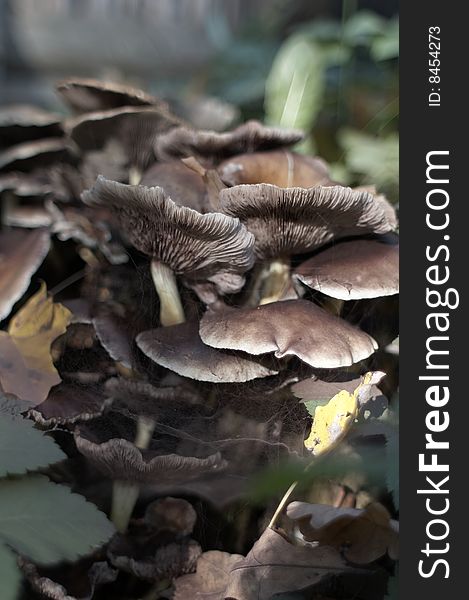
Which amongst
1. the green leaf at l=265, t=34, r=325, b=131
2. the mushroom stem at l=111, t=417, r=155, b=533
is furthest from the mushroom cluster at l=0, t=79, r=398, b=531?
the green leaf at l=265, t=34, r=325, b=131

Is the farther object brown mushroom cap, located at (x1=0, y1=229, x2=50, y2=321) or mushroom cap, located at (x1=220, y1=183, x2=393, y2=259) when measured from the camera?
brown mushroom cap, located at (x1=0, y1=229, x2=50, y2=321)

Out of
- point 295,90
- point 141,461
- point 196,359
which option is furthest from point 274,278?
point 295,90


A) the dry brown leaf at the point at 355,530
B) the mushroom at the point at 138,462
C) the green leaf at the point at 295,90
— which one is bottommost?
the dry brown leaf at the point at 355,530

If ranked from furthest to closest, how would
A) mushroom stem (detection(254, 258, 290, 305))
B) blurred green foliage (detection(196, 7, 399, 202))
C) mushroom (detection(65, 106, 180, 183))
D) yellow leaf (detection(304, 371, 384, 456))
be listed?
blurred green foliage (detection(196, 7, 399, 202))
mushroom (detection(65, 106, 180, 183))
mushroom stem (detection(254, 258, 290, 305))
yellow leaf (detection(304, 371, 384, 456))

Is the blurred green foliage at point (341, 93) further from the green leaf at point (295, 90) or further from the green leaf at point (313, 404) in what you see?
the green leaf at point (313, 404)

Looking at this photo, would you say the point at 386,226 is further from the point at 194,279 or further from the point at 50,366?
the point at 50,366

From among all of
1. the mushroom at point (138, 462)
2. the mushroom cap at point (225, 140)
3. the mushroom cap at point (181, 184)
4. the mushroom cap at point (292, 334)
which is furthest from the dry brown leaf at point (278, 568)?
the mushroom cap at point (225, 140)

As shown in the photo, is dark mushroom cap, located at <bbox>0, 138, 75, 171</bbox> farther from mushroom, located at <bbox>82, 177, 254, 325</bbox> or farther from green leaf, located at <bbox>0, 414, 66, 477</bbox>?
green leaf, located at <bbox>0, 414, 66, 477</bbox>
